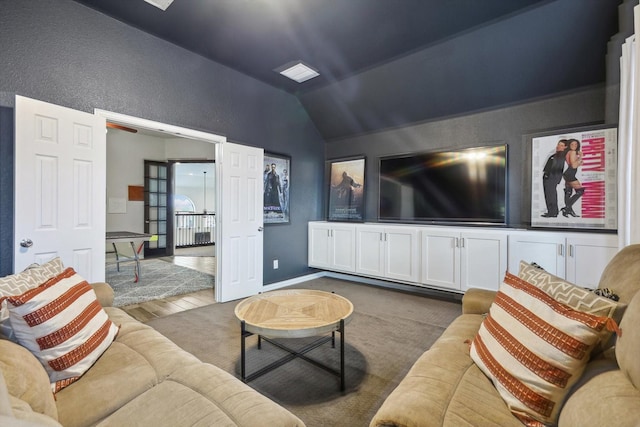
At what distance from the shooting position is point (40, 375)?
101 cm

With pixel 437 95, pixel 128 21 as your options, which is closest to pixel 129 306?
pixel 128 21

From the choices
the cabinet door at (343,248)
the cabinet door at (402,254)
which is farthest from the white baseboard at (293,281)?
the cabinet door at (402,254)

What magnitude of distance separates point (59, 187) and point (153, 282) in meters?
2.61

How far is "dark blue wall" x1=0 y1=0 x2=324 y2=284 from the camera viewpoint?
2336 millimetres

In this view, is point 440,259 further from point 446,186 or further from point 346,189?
point 346,189

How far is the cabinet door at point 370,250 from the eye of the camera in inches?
162

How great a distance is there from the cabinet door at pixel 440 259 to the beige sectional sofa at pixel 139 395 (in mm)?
3055

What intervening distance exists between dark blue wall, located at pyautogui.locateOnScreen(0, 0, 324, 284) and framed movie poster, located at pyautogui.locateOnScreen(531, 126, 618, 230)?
126 inches

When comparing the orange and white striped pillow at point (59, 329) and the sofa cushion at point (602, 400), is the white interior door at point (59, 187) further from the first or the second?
the sofa cushion at point (602, 400)

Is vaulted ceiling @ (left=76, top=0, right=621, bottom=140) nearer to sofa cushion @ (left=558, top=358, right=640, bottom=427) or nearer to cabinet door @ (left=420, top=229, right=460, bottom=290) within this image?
cabinet door @ (left=420, top=229, right=460, bottom=290)

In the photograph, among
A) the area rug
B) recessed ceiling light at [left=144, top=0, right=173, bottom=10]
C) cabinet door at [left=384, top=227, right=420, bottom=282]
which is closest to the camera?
recessed ceiling light at [left=144, top=0, right=173, bottom=10]

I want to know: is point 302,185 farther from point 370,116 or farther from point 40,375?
point 40,375

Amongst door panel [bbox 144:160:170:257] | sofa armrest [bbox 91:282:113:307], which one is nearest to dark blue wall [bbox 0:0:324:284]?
sofa armrest [bbox 91:282:113:307]

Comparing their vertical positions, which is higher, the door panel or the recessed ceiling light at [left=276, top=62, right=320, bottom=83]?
the recessed ceiling light at [left=276, top=62, right=320, bottom=83]
